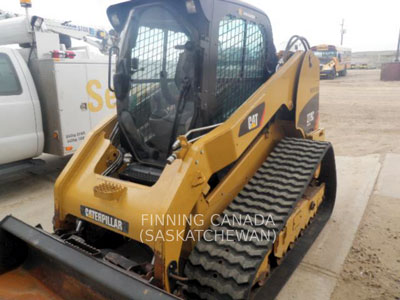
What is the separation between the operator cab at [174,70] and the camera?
8.52ft

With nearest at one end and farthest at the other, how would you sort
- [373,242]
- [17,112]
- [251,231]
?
[251,231] < [373,242] < [17,112]

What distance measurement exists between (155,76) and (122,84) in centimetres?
29

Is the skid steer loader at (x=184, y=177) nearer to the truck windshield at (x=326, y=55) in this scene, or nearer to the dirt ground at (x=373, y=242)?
the dirt ground at (x=373, y=242)

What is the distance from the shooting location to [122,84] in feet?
10.0

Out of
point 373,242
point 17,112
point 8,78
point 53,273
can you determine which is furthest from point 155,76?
point 8,78

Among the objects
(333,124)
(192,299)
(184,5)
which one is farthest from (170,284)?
(333,124)

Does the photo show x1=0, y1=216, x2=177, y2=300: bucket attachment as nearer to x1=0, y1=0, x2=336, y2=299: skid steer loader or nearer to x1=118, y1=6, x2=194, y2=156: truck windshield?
x1=0, y1=0, x2=336, y2=299: skid steer loader

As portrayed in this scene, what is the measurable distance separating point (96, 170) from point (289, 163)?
162cm

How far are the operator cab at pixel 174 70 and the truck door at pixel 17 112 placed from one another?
2645mm

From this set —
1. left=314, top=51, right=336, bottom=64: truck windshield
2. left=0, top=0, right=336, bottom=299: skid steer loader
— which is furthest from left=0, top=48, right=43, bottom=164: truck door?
left=314, top=51, right=336, bottom=64: truck windshield

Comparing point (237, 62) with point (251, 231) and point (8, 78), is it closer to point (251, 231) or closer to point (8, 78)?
point (251, 231)

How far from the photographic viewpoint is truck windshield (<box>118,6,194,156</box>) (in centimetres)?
285

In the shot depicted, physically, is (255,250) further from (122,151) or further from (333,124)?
(333,124)

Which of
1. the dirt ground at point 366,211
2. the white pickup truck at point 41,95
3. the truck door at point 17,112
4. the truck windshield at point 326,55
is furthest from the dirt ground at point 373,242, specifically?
the truck windshield at point 326,55
